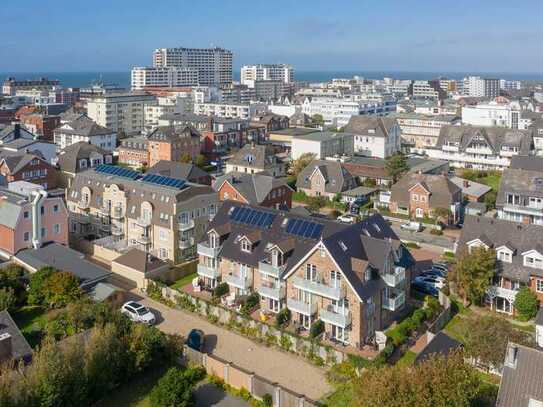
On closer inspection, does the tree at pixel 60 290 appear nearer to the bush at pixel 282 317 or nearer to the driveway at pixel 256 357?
the driveway at pixel 256 357

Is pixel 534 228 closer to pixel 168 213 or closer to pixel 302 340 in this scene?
pixel 302 340

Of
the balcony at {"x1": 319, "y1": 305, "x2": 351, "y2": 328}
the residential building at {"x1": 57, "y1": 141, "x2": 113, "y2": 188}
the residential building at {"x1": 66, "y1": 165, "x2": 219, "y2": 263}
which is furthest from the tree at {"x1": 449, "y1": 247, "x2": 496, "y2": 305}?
the residential building at {"x1": 57, "y1": 141, "x2": 113, "y2": 188}

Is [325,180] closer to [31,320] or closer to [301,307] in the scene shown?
[301,307]

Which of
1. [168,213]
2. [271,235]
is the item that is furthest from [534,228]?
[168,213]

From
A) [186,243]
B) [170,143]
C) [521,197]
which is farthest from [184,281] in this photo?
[170,143]

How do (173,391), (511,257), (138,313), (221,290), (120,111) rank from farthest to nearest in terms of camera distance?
(120,111)
(221,290)
(511,257)
(138,313)
(173,391)

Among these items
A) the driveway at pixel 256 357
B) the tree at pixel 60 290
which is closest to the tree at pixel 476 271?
the driveway at pixel 256 357
